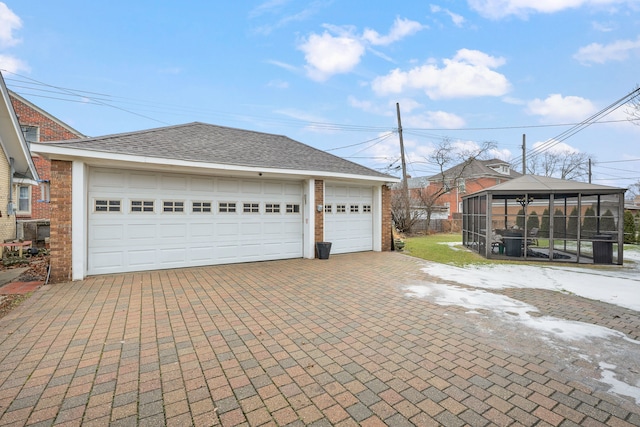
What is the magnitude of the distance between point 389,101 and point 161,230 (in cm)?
1700

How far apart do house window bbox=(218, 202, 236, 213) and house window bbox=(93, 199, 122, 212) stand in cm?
233

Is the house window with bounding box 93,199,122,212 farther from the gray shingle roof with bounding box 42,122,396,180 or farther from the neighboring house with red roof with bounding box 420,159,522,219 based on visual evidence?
the neighboring house with red roof with bounding box 420,159,522,219

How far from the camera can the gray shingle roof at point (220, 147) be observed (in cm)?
684

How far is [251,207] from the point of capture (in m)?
8.72

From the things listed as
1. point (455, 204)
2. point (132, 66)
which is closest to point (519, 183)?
point (132, 66)

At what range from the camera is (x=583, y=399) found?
2.41 meters

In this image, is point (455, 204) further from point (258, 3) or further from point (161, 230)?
point (161, 230)

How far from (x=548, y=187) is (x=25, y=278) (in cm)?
1480

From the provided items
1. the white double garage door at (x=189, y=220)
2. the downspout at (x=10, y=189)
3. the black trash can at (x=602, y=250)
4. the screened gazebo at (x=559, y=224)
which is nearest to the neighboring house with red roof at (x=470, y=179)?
the screened gazebo at (x=559, y=224)

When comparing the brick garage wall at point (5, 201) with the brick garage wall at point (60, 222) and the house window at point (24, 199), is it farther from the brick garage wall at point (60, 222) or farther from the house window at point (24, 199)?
the brick garage wall at point (60, 222)

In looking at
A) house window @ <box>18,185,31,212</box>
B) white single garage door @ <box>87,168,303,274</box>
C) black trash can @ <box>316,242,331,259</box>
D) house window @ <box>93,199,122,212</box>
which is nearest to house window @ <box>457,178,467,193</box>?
black trash can @ <box>316,242,331,259</box>

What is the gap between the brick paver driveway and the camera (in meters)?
2.18

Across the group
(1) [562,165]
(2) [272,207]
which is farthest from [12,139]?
(1) [562,165]

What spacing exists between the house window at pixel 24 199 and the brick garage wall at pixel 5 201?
339cm
